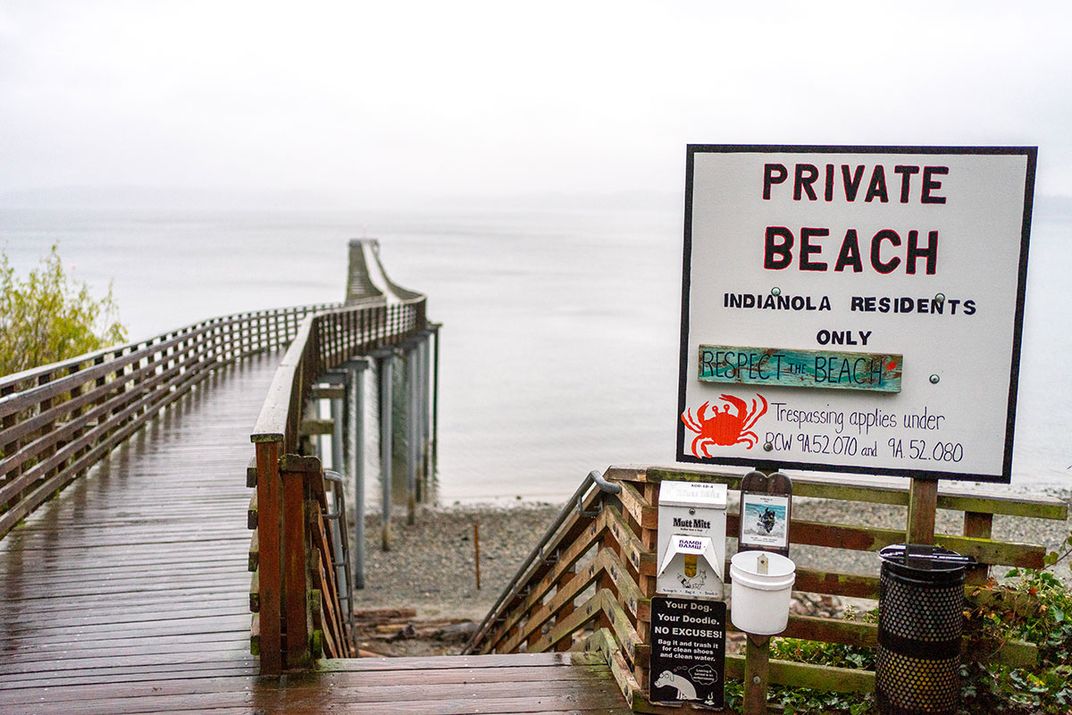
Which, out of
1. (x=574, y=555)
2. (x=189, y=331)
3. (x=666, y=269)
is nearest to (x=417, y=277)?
(x=666, y=269)

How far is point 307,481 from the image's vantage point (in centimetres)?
472

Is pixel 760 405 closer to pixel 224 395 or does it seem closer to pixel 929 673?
pixel 929 673

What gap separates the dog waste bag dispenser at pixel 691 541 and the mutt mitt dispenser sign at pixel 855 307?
0.26 m

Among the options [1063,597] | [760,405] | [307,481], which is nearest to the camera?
[760,405]

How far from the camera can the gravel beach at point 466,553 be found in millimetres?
16584

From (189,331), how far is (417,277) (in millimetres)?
102535

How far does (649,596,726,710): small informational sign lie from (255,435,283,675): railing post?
1.81 m

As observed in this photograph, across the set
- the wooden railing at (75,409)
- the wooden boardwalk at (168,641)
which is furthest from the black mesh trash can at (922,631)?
the wooden railing at (75,409)

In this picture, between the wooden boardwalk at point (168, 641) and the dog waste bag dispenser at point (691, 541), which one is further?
the wooden boardwalk at point (168, 641)

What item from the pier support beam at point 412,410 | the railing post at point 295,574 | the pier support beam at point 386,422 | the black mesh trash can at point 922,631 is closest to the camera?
the black mesh trash can at point 922,631

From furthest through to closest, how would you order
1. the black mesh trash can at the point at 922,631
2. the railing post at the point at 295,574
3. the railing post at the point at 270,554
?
the railing post at the point at 295,574, the railing post at the point at 270,554, the black mesh trash can at the point at 922,631

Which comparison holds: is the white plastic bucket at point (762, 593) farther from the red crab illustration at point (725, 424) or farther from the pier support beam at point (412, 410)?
the pier support beam at point (412, 410)

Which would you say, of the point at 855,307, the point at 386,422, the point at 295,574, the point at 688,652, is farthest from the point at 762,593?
the point at 386,422

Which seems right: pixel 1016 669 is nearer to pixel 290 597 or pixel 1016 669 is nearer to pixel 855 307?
pixel 855 307
